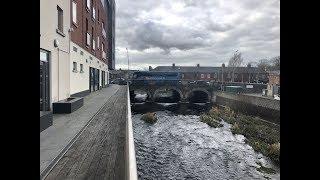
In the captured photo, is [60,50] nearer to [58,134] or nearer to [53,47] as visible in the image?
[53,47]

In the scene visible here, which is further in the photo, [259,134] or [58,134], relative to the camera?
[259,134]

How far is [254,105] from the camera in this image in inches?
1647

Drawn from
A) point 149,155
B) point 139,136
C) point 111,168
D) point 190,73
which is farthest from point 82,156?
point 190,73

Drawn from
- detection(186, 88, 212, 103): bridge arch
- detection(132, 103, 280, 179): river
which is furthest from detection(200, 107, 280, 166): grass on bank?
detection(186, 88, 212, 103): bridge arch

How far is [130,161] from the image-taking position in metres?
6.77

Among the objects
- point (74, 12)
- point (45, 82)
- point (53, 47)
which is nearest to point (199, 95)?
point (74, 12)

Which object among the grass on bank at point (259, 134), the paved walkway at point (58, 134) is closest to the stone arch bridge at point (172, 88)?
the grass on bank at point (259, 134)

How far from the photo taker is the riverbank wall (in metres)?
35.6

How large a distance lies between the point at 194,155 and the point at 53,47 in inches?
459

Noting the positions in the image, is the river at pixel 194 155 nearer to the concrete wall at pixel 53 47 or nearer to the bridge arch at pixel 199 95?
the concrete wall at pixel 53 47

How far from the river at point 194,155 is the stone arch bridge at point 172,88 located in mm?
28690

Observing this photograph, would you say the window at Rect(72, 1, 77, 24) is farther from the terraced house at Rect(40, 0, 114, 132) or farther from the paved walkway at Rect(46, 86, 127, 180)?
Result: the paved walkway at Rect(46, 86, 127, 180)
